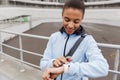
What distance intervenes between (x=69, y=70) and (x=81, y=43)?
0.78 ft

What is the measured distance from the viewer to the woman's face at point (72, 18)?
1.23 metres

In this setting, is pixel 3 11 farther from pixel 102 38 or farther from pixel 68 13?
pixel 68 13

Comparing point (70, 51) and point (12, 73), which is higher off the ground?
point (70, 51)

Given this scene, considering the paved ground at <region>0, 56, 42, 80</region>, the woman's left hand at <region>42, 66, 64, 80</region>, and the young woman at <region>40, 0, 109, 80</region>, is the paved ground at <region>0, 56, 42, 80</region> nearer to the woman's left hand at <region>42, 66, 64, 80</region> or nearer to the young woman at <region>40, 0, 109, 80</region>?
the young woman at <region>40, 0, 109, 80</region>

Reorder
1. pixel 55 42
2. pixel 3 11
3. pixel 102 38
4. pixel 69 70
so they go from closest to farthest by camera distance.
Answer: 1. pixel 69 70
2. pixel 55 42
3. pixel 102 38
4. pixel 3 11

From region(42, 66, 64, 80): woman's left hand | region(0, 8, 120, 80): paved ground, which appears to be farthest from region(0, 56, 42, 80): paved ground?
region(0, 8, 120, 80): paved ground

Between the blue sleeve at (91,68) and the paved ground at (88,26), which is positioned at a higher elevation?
the blue sleeve at (91,68)

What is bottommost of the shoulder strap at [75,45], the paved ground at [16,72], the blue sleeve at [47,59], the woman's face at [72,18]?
the paved ground at [16,72]

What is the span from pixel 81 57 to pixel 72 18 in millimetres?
244

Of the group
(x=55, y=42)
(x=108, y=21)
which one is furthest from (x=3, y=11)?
(x=55, y=42)

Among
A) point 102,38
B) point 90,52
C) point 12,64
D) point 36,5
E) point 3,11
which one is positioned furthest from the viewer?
point 36,5

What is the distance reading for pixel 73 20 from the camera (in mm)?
1242

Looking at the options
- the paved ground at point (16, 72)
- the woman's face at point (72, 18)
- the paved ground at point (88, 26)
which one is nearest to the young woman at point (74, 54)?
the woman's face at point (72, 18)

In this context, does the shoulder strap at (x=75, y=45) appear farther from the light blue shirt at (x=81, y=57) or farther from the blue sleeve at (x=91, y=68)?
the blue sleeve at (x=91, y=68)
